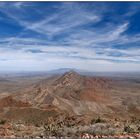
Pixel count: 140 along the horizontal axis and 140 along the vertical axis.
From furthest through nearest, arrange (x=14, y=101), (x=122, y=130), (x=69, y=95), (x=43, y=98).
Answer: (x=69, y=95) < (x=43, y=98) < (x=14, y=101) < (x=122, y=130)

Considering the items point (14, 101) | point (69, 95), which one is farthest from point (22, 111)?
point (69, 95)

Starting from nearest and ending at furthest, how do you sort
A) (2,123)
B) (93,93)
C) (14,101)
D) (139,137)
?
(139,137), (2,123), (14,101), (93,93)

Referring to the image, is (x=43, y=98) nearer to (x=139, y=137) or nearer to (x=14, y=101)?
(x=14, y=101)

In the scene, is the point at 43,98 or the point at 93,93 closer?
the point at 43,98

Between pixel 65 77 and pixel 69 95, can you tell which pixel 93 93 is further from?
pixel 65 77

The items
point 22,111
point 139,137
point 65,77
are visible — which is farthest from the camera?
point 65,77

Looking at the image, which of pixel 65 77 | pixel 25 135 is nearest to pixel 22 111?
pixel 25 135

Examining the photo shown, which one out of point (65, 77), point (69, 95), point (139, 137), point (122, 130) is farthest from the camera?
point (65, 77)

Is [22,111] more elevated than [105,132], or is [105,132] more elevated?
[105,132]

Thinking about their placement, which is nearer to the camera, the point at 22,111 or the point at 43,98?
the point at 22,111
